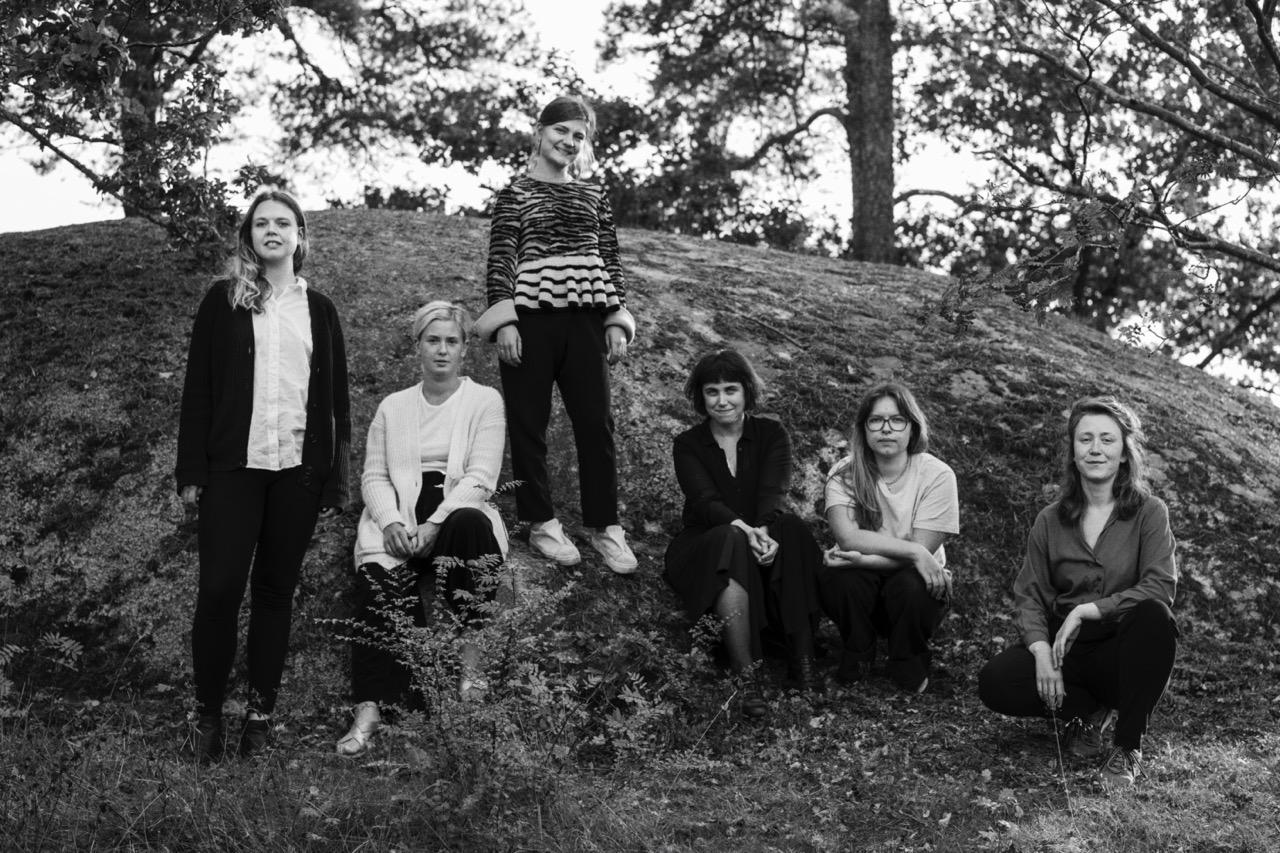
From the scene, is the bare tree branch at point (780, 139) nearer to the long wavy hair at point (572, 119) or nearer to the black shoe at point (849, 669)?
the long wavy hair at point (572, 119)

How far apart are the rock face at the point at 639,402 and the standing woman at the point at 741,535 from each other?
0.70 meters

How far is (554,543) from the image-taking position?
6.07m

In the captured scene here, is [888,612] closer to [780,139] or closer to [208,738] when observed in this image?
[208,738]

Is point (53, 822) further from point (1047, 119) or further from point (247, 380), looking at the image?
point (1047, 119)

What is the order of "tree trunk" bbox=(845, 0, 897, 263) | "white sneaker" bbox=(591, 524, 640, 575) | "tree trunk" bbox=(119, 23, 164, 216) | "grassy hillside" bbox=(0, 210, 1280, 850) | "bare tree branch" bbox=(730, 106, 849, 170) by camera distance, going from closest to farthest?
1. "grassy hillside" bbox=(0, 210, 1280, 850)
2. "white sneaker" bbox=(591, 524, 640, 575)
3. "tree trunk" bbox=(119, 23, 164, 216)
4. "tree trunk" bbox=(845, 0, 897, 263)
5. "bare tree branch" bbox=(730, 106, 849, 170)

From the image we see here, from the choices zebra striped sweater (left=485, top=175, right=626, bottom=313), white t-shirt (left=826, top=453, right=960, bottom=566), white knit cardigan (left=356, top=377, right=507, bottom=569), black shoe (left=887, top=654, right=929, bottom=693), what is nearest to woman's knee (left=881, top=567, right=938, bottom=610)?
white t-shirt (left=826, top=453, right=960, bottom=566)

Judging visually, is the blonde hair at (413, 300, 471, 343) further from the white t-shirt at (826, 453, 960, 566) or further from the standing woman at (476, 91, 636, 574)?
the white t-shirt at (826, 453, 960, 566)

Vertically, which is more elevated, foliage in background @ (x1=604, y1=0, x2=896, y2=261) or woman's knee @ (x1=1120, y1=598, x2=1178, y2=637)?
foliage in background @ (x1=604, y1=0, x2=896, y2=261)

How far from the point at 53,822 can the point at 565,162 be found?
3.54 metres

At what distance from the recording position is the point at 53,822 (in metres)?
3.93

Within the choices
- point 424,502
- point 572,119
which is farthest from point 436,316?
point 572,119

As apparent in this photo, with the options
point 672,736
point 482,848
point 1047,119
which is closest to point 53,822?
point 482,848

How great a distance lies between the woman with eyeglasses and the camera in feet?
18.3

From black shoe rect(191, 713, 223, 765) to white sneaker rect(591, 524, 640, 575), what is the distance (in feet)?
6.76
